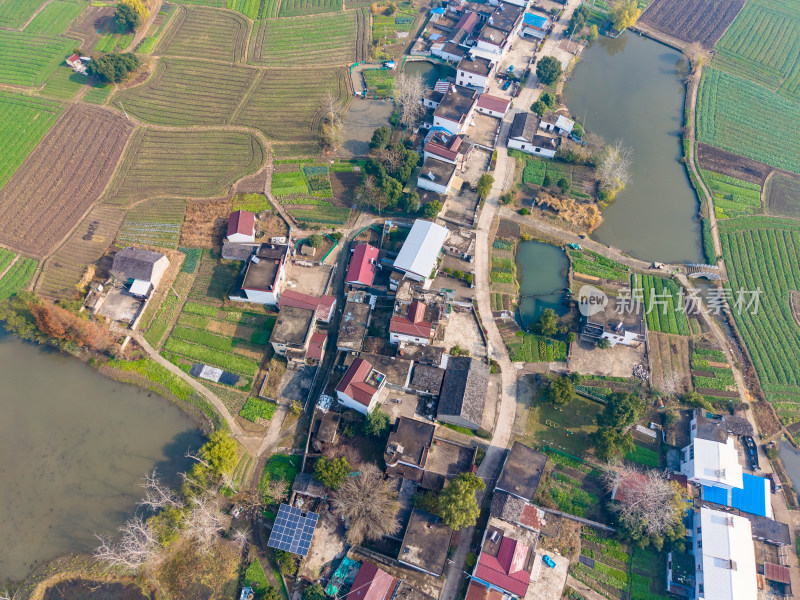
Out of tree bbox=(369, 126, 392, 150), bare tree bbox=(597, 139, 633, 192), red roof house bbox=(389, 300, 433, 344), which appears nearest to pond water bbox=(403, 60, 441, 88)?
tree bbox=(369, 126, 392, 150)

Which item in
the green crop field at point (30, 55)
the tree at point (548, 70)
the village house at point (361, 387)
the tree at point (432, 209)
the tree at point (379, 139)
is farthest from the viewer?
the green crop field at point (30, 55)

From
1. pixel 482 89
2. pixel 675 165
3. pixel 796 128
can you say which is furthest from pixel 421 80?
pixel 796 128

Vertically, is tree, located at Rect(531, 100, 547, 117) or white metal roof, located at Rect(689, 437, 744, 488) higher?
tree, located at Rect(531, 100, 547, 117)

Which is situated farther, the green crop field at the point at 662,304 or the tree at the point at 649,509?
the green crop field at the point at 662,304

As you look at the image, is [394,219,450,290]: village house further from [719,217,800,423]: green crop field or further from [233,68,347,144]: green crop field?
[719,217,800,423]: green crop field

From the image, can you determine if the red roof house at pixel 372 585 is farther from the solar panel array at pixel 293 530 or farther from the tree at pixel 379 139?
the tree at pixel 379 139

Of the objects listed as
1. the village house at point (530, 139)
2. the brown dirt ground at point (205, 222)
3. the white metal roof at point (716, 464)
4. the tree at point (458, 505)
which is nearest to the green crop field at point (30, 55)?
the brown dirt ground at point (205, 222)
